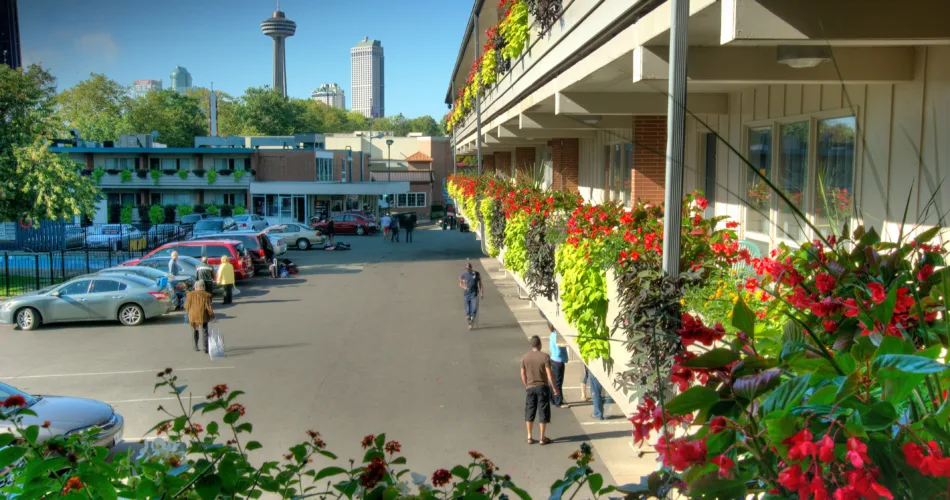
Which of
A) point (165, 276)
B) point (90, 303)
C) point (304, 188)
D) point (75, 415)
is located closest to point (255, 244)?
A: point (165, 276)

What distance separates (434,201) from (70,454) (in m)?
80.3

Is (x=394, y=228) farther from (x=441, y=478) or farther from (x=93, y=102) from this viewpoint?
(x=93, y=102)

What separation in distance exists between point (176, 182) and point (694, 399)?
62.6 m

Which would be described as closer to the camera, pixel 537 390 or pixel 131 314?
pixel 537 390

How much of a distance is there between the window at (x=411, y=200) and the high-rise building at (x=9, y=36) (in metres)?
32.5

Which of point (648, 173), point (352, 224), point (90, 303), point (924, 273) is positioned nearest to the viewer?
point (924, 273)

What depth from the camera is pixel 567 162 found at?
1952 centimetres

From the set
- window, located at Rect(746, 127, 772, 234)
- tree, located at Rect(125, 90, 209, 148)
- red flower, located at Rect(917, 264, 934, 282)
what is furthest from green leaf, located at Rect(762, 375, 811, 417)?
tree, located at Rect(125, 90, 209, 148)

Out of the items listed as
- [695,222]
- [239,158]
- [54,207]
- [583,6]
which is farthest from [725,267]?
[239,158]

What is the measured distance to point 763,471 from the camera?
1823mm

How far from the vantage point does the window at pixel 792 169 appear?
326 inches

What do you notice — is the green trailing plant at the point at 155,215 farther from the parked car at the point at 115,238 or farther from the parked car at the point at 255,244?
the parked car at the point at 255,244

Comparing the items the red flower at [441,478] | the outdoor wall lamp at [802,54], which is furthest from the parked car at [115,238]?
the red flower at [441,478]

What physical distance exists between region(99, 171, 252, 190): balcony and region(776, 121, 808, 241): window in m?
55.3
